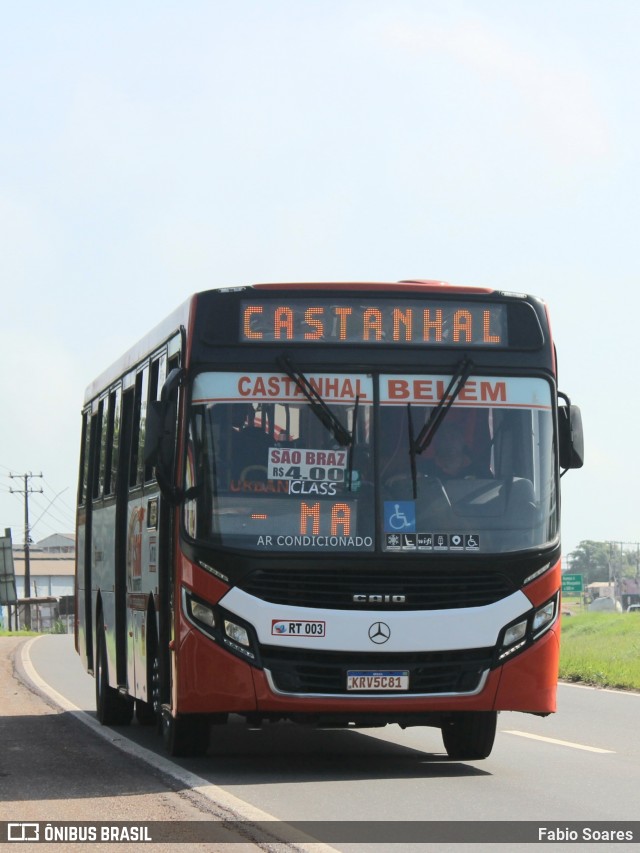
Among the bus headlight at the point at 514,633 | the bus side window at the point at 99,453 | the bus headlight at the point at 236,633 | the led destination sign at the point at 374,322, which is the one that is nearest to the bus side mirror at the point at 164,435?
the led destination sign at the point at 374,322

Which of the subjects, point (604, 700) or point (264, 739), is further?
point (604, 700)

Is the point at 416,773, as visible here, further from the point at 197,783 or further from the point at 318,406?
the point at 318,406

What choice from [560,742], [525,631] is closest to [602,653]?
[560,742]

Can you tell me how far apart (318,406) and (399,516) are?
37.7 inches

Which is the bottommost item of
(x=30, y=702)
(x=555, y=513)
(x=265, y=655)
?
(x=30, y=702)

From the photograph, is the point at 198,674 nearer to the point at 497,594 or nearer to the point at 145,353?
the point at 497,594

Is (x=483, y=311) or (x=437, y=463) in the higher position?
(x=483, y=311)

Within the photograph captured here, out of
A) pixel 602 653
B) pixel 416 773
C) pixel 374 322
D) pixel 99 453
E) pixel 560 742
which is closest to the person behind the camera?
pixel 416 773

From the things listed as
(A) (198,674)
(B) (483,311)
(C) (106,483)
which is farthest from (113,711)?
(B) (483,311)

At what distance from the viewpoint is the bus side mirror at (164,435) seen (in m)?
11.5

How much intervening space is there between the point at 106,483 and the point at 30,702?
5.12 m

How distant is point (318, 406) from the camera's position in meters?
11.6

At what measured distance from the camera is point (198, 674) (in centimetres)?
1136

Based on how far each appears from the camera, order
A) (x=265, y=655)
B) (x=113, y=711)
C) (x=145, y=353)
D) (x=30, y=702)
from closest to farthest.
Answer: (x=265, y=655) → (x=145, y=353) → (x=113, y=711) → (x=30, y=702)
